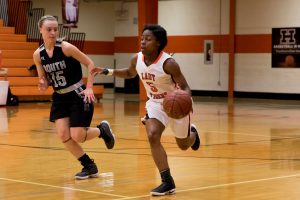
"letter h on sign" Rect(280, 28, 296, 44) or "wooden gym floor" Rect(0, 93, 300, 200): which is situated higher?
"letter h on sign" Rect(280, 28, 296, 44)

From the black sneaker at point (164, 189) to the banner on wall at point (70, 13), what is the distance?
20.5 m

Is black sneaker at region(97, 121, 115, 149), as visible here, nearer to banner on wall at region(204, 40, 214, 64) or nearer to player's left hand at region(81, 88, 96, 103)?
player's left hand at region(81, 88, 96, 103)

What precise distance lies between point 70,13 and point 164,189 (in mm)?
21374

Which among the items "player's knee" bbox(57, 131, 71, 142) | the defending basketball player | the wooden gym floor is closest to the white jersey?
the defending basketball player

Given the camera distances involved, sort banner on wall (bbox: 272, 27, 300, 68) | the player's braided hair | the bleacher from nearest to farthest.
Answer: the player's braided hair
the bleacher
banner on wall (bbox: 272, 27, 300, 68)

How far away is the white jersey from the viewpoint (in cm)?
719

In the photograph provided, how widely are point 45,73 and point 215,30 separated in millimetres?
20684

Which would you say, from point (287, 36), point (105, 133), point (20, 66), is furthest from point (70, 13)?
point (105, 133)

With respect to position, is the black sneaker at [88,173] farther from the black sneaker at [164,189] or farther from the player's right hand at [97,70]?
the black sneaker at [164,189]

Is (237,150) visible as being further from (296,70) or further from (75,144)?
(296,70)

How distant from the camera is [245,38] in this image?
2742 cm

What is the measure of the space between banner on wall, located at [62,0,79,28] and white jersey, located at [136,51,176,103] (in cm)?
1989

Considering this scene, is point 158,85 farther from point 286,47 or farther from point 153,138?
point 286,47

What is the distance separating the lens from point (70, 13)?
90.6 feet
